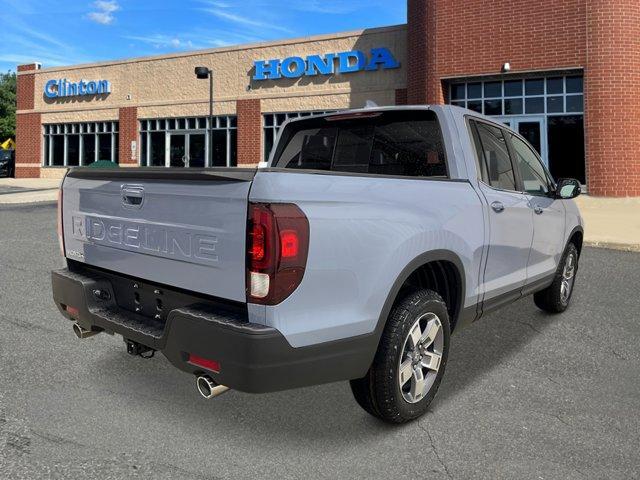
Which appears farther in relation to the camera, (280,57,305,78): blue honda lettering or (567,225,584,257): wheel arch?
(280,57,305,78): blue honda lettering

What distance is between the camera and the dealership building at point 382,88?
55.3 feet

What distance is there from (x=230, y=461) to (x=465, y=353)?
231 centimetres

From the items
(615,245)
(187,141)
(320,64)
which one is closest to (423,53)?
(320,64)

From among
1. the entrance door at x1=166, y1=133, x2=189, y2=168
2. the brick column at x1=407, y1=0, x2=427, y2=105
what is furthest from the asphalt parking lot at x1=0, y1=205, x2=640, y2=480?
the entrance door at x1=166, y1=133, x2=189, y2=168

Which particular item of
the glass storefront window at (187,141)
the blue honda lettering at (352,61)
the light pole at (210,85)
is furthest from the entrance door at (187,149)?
the blue honda lettering at (352,61)

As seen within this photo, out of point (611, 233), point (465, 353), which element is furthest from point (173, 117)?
point (465, 353)

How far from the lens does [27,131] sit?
32312 millimetres

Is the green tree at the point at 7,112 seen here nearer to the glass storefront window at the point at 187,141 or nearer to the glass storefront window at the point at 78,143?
the glass storefront window at the point at 78,143

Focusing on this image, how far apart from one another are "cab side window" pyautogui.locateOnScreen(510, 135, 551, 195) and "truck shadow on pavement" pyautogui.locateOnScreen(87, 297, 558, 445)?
1417 mm

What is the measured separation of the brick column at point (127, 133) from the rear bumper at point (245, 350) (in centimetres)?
2729

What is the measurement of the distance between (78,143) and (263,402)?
1218 inches

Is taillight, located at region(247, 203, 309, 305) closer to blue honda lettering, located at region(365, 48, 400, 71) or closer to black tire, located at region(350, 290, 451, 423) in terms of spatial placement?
black tire, located at region(350, 290, 451, 423)

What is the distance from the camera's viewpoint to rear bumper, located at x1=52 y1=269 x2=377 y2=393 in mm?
2494

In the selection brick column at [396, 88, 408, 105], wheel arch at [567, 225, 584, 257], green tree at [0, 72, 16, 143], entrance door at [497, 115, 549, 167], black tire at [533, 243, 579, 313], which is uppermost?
green tree at [0, 72, 16, 143]
